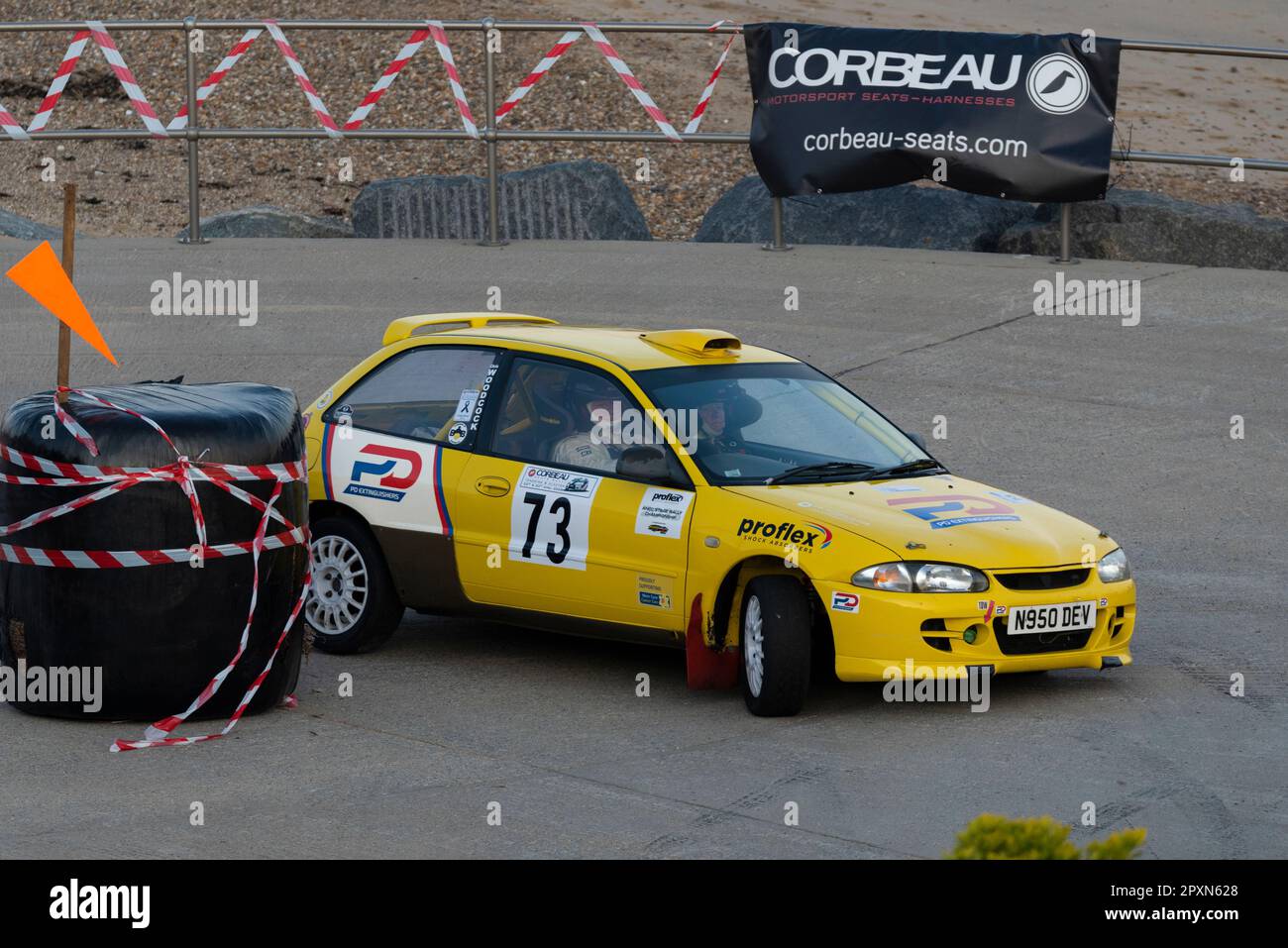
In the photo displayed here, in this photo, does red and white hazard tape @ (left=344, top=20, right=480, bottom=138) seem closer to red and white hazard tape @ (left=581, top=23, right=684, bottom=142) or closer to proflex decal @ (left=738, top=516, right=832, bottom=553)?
red and white hazard tape @ (left=581, top=23, right=684, bottom=142)

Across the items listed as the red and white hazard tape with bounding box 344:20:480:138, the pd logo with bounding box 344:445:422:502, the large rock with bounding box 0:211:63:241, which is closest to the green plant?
the pd logo with bounding box 344:445:422:502

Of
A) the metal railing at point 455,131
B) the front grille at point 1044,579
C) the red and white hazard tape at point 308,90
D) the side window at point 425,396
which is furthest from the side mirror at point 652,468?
the red and white hazard tape at point 308,90

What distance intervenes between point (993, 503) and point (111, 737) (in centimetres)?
383

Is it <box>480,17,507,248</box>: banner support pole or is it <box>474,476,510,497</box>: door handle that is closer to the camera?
<box>474,476,510,497</box>: door handle

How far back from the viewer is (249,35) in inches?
698

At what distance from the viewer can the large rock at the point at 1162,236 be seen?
56.7ft

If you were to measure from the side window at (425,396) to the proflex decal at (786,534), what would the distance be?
1586mm

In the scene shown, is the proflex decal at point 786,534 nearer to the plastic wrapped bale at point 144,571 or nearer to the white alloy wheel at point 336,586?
the plastic wrapped bale at point 144,571

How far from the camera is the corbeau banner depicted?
15766mm

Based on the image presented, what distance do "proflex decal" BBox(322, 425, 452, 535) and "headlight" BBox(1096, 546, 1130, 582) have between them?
2915mm

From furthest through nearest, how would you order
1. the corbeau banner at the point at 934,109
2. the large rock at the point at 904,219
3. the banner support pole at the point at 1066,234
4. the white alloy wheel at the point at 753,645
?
the large rock at the point at 904,219, the banner support pole at the point at 1066,234, the corbeau banner at the point at 934,109, the white alloy wheel at the point at 753,645

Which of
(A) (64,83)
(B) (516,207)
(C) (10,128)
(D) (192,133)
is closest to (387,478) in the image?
(D) (192,133)

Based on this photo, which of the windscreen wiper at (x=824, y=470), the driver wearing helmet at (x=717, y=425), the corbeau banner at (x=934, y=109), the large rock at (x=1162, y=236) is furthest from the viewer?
the large rock at (x=1162, y=236)
